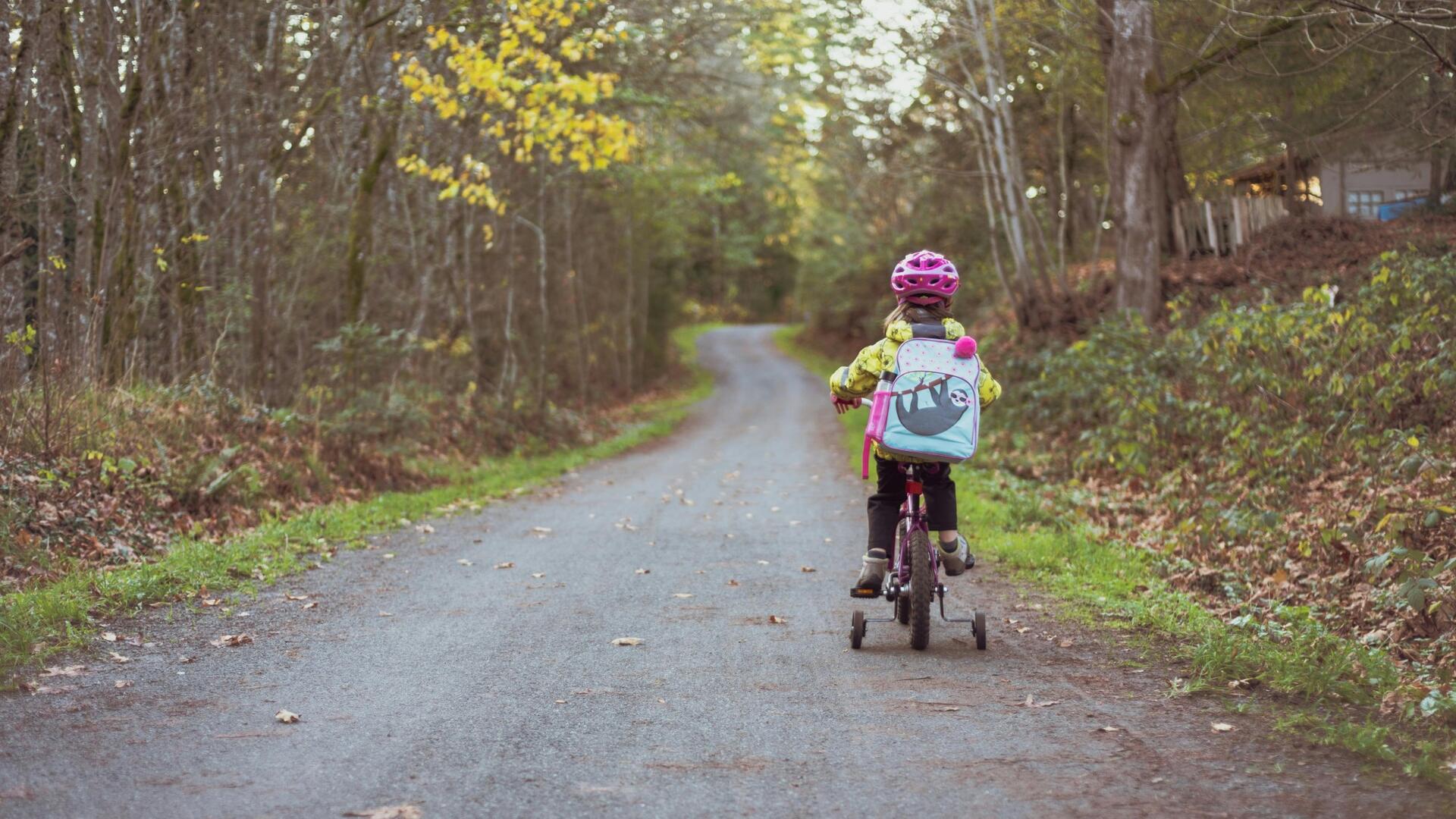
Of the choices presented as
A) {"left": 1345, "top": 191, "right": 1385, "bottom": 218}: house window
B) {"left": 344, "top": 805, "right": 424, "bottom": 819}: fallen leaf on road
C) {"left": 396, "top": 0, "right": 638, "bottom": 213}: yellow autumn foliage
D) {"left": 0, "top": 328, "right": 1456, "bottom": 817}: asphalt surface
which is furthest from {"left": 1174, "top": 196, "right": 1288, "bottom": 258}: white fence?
{"left": 344, "top": 805, "right": 424, "bottom": 819}: fallen leaf on road

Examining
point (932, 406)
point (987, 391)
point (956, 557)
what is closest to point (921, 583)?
point (956, 557)

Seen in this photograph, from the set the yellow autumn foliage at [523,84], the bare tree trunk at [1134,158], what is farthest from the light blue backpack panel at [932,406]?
the bare tree trunk at [1134,158]

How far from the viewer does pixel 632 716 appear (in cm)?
522

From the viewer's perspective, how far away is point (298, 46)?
16.2m

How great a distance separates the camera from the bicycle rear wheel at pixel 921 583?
6.48m

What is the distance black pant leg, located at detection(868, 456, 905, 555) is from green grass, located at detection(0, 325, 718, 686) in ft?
13.9

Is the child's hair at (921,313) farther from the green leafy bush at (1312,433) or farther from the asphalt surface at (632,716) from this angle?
the green leafy bush at (1312,433)

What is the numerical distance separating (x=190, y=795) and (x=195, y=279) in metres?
11.1

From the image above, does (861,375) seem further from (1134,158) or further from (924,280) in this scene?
(1134,158)

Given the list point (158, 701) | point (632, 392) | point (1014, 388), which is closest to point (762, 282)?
point (632, 392)

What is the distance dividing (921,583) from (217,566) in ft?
16.6

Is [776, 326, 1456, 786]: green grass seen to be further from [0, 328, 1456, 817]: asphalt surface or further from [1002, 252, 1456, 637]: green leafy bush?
[1002, 252, 1456, 637]: green leafy bush

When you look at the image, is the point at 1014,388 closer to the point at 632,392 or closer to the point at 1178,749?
the point at 1178,749

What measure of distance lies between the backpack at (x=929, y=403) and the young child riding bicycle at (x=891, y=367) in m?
0.10
